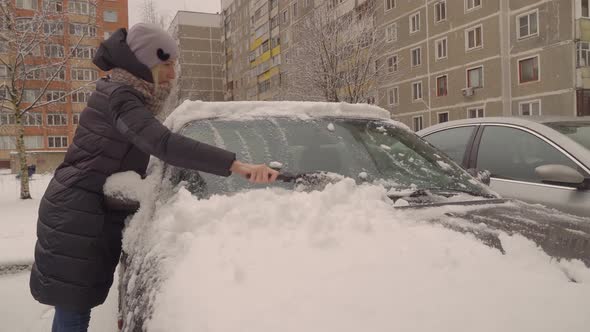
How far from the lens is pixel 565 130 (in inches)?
134

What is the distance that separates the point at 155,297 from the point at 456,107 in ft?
86.9

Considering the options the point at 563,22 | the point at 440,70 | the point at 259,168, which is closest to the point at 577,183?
the point at 259,168

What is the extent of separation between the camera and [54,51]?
13.9 metres

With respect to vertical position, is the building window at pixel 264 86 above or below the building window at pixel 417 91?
above

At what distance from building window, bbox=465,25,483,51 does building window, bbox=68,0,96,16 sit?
19.5 metres

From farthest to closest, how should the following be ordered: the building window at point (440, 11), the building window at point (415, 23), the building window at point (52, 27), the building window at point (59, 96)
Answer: the building window at point (415, 23) < the building window at point (440, 11) < the building window at point (59, 96) < the building window at point (52, 27)

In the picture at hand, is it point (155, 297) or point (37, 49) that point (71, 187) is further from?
point (37, 49)

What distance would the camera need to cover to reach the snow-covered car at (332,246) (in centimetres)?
108

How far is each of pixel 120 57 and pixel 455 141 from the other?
10.6 feet

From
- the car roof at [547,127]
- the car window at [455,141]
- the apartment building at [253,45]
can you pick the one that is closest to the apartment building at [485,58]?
the apartment building at [253,45]

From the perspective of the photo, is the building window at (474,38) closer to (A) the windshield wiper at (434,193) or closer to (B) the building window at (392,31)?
(B) the building window at (392,31)

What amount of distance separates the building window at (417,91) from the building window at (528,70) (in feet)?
21.9

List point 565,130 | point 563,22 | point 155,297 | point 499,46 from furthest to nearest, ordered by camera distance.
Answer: point 499,46 → point 563,22 → point 565,130 → point 155,297

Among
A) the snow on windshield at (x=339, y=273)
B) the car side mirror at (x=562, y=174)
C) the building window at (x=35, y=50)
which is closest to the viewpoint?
the snow on windshield at (x=339, y=273)
